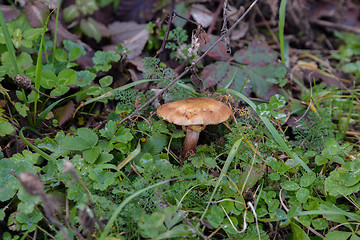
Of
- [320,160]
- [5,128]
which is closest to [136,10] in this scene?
[5,128]

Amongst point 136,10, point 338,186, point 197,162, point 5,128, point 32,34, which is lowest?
point 338,186

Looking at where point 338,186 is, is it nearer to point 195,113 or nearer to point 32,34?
point 195,113

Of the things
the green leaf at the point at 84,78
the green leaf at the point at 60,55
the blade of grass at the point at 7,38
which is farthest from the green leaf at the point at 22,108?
the green leaf at the point at 60,55

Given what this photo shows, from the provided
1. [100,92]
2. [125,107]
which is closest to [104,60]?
[100,92]

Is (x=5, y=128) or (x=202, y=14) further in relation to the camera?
(x=202, y=14)

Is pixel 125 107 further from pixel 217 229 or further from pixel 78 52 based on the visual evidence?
pixel 217 229

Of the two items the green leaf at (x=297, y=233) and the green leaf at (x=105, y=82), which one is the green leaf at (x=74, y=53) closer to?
the green leaf at (x=105, y=82)

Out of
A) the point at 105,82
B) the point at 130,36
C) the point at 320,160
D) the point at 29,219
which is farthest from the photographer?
the point at 130,36
